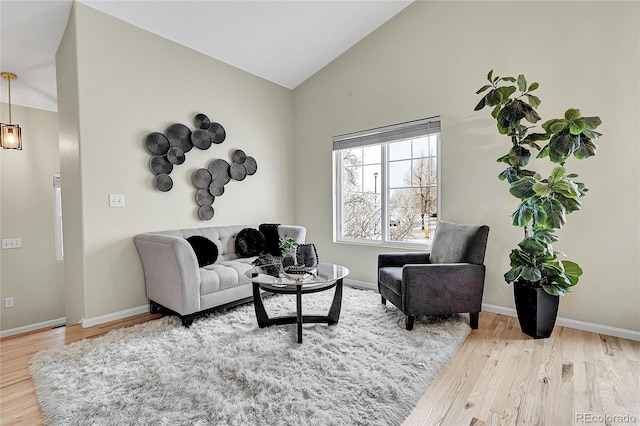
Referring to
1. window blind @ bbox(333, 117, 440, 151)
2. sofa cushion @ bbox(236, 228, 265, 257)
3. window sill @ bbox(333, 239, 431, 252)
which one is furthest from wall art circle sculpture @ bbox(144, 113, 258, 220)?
window sill @ bbox(333, 239, 431, 252)

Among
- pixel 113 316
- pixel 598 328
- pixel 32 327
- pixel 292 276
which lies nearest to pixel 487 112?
pixel 598 328

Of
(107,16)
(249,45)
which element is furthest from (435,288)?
(107,16)

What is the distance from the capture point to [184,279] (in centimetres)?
259

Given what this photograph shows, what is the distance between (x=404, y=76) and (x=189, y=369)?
3623mm

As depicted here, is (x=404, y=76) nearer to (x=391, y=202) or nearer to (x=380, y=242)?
(x=391, y=202)

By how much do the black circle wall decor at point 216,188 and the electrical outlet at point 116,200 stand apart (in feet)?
3.15

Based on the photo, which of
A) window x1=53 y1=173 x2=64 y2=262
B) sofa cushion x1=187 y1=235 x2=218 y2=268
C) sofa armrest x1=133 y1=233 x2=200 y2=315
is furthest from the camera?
window x1=53 y1=173 x2=64 y2=262

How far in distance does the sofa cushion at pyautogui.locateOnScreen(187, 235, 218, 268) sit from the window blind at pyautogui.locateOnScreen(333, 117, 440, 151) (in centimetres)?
216

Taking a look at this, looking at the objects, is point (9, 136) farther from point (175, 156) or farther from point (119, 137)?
point (175, 156)

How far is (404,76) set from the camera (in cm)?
363

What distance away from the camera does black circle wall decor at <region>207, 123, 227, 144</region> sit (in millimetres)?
3746

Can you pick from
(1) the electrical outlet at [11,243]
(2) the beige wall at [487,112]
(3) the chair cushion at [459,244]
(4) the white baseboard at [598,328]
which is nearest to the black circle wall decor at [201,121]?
(2) the beige wall at [487,112]

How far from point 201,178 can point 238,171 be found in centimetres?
55

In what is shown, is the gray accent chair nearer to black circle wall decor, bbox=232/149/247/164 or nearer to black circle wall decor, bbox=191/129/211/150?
black circle wall decor, bbox=232/149/247/164
